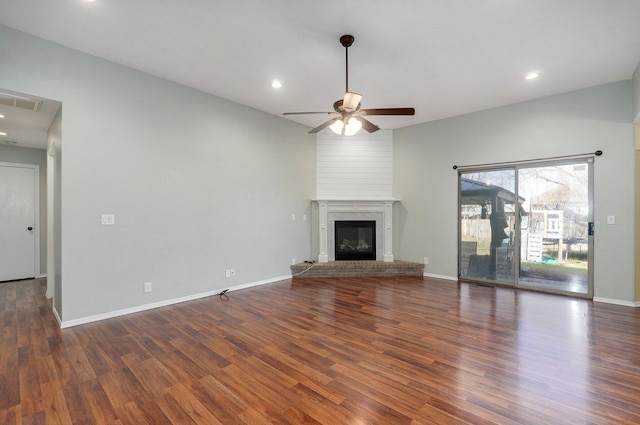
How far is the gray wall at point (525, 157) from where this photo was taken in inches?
154

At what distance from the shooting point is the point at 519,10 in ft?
8.30

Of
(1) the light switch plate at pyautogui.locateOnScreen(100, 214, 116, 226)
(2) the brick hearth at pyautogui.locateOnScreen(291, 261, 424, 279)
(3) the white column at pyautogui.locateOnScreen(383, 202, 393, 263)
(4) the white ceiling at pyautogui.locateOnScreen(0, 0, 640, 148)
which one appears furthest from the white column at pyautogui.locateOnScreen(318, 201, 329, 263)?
(1) the light switch plate at pyautogui.locateOnScreen(100, 214, 116, 226)

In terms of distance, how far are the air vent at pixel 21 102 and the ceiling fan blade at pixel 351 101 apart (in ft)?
10.9

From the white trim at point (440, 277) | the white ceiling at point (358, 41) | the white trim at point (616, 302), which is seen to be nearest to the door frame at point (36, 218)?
the white ceiling at point (358, 41)

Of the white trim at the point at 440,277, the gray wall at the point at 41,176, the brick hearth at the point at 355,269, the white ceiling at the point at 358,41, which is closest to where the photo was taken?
the white ceiling at the point at 358,41

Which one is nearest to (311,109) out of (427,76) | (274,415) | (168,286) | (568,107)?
(427,76)

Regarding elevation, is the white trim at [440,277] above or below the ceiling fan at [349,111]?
below

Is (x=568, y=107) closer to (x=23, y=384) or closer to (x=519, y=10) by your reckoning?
(x=519, y=10)

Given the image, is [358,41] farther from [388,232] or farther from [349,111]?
[388,232]

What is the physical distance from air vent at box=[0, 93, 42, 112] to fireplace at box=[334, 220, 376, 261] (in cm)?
479

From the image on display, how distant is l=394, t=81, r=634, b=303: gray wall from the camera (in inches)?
154

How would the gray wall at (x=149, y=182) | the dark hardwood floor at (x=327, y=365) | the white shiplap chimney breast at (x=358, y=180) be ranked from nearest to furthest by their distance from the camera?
the dark hardwood floor at (x=327, y=365) < the gray wall at (x=149, y=182) < the white shiplap chimney breast at (x=358, y=180)

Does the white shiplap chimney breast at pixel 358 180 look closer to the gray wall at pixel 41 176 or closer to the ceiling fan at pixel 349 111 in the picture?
the ceiling fan at pixel 349 111

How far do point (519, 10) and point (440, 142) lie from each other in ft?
10.2
